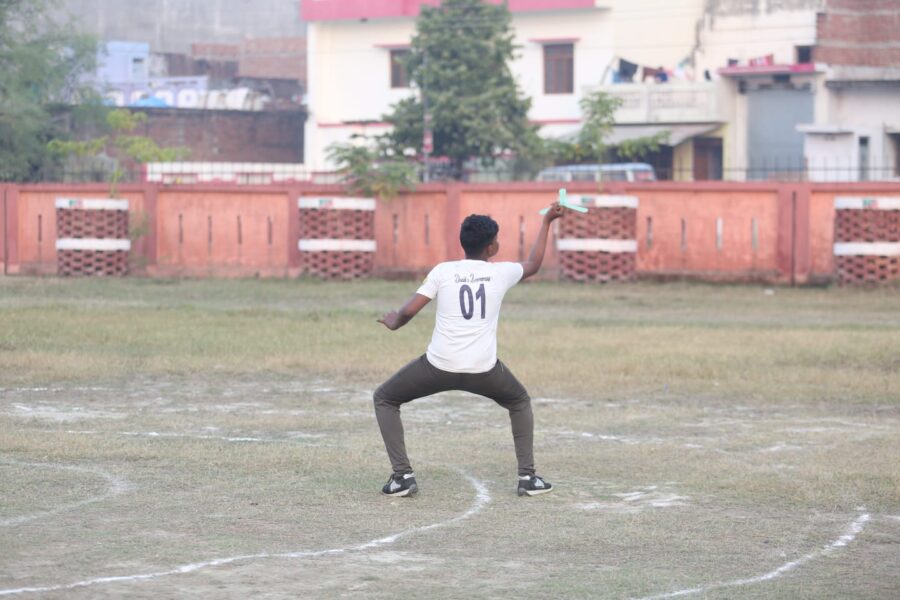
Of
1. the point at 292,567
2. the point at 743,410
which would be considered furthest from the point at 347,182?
the point at 292,567

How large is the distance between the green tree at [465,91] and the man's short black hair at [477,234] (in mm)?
37073

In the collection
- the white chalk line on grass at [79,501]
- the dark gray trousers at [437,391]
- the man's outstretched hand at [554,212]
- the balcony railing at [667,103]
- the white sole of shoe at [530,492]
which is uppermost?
the balcony railing at [667,103]

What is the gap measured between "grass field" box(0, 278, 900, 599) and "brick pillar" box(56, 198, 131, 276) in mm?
8797

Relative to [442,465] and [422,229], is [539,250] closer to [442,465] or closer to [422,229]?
[442,465]

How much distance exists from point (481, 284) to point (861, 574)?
9.14ft

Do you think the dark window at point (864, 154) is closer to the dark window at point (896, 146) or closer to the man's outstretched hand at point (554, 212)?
the dark window at point (896, 146)

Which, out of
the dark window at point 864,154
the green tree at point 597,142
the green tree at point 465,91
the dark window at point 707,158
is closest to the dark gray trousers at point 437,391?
the green tree at point 597,142

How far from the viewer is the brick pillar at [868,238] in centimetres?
2675

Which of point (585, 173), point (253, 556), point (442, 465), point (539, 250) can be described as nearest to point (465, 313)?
point (539, 250)

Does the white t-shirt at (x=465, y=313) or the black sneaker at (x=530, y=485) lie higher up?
the white t-shirt at (x=465, y=313)

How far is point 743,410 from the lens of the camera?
1340 cm

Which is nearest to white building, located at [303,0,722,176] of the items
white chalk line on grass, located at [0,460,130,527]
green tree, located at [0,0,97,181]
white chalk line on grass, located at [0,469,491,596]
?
green tree, located at [0,0,97,181]

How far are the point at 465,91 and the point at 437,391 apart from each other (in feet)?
130

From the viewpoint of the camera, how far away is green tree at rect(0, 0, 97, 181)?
40781mm
